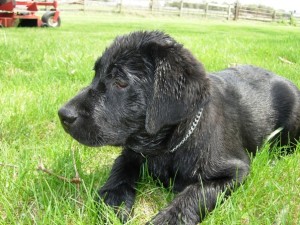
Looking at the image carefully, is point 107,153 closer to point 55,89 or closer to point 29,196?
point 29,196

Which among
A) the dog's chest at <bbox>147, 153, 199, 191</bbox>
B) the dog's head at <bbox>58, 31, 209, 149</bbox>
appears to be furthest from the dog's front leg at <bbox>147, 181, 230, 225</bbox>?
the dog's head at <bbox>58, 31, 209, 149</bbox>

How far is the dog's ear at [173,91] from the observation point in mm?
2500

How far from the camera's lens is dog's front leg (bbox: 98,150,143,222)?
8.21 ft

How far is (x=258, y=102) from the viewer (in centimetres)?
363

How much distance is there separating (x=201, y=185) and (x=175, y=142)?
330 millimetres

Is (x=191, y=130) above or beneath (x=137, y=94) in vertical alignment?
beneath

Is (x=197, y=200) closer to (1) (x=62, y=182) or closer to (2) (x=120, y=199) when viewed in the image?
(2) (x=120, y=199)

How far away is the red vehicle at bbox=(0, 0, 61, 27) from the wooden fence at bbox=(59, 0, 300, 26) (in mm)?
20692

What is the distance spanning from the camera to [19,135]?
3.54 m

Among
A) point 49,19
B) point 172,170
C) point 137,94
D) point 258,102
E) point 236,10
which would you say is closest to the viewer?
point 137,94

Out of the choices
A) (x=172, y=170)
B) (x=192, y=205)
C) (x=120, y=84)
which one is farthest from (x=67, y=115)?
(x=192, y=205)

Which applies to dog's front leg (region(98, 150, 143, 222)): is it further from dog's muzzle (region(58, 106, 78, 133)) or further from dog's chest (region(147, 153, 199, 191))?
dog's muzzle (region(58, 106, 78, 133))

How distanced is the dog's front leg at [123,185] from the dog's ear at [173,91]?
44 cm

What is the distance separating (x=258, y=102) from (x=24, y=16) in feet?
51.7
